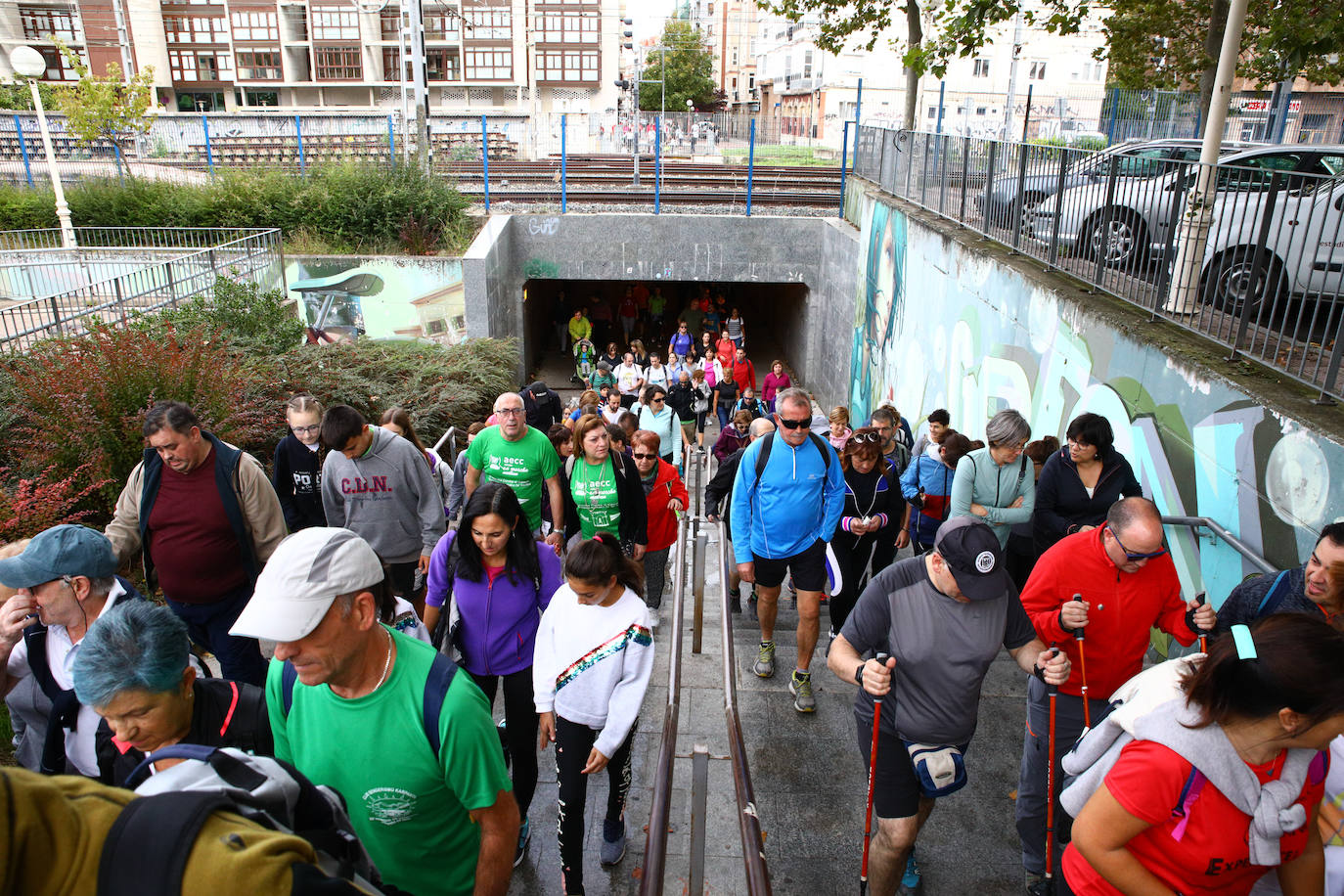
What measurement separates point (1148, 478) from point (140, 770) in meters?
5.67

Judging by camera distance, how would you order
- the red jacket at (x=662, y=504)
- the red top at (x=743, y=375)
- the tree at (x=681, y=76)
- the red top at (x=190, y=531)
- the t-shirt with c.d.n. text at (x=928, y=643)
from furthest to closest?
the tree at (x=681, y=76) → the red top at (x=743, y=375) → the red jacket at (x=662, y=504) → the red top at (x=190, y=531) → the t-shirt with c.d.n. text at (x=928, y=643)

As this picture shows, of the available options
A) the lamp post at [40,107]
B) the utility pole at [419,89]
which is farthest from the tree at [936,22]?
the lamp post at [40,107]

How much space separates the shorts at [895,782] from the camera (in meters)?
3.25

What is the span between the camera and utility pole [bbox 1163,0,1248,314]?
5.53 m

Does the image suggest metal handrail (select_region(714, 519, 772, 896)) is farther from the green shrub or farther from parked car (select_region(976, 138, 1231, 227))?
the green shrub

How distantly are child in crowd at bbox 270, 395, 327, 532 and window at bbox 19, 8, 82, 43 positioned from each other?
69.0 metres

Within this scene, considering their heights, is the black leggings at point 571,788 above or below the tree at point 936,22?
below

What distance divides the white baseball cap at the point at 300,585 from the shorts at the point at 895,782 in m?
2.15

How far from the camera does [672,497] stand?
579 centimetres

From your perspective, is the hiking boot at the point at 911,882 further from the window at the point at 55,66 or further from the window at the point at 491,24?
the window at the point at 55,66

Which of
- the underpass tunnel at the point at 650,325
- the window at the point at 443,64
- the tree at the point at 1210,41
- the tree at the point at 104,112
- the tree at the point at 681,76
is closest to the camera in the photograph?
the tree at the point at 1210,41

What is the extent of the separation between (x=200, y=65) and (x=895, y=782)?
246 ft

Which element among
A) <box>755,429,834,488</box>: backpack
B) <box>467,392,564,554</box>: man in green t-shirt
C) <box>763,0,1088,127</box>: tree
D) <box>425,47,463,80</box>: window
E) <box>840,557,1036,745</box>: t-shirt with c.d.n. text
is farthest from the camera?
<box>425,47,463,80</box>: window

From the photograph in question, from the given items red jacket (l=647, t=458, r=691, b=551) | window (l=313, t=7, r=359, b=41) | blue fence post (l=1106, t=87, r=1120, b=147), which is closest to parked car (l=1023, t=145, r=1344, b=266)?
red jacket (l=647, t=458, r=691, b=551)
